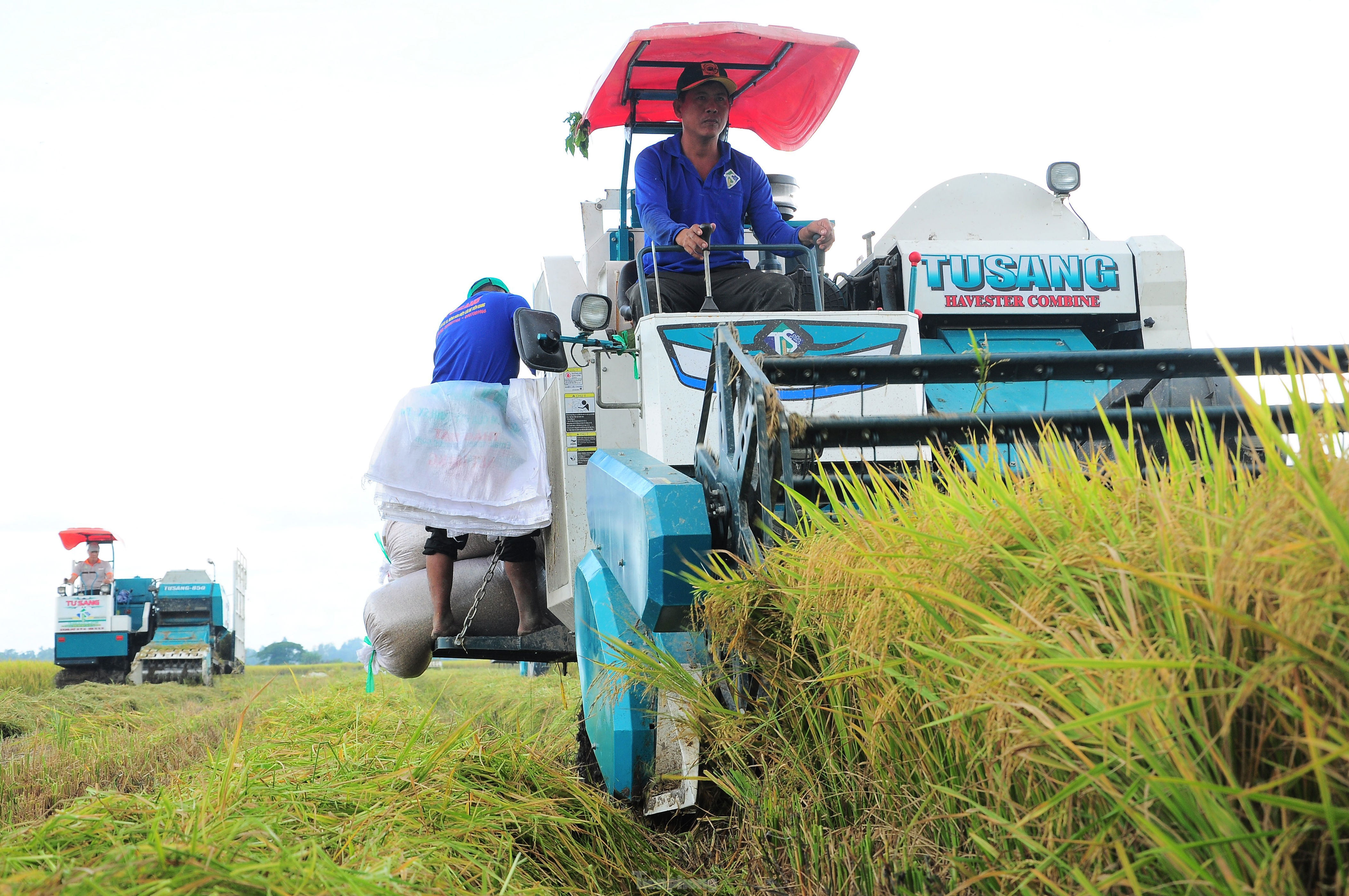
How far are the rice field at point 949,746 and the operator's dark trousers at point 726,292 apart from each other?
1578 millimetres

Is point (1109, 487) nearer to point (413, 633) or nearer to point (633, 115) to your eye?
point (413, 633)

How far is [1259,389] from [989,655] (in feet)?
1.72

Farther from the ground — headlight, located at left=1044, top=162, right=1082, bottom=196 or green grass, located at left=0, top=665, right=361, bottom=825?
headlight, located at left=1044, top=162, right=1082, bottom=196

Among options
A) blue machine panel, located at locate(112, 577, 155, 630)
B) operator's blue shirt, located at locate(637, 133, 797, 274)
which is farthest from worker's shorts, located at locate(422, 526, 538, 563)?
blue machine panel, located at locate(112, 577, 155, 630)

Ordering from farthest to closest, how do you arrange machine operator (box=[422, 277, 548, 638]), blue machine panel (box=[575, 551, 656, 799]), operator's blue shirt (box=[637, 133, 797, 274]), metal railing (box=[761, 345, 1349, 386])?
1. operator's blue shirt (box=[637, 133, 797, 274])
2. machine operator (box=[422, 277, 548, 638])
3. blue machine panel (box=[575, 551, 656, 799])
4. metal railing (box=[761, 345, 1349, 386])

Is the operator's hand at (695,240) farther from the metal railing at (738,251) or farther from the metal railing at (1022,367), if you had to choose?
the metal railing at (1022,367)

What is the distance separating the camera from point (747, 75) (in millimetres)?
5652

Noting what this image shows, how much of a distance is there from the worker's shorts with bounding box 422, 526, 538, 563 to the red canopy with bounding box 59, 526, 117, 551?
15.3 metres

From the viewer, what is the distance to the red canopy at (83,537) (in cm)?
1722

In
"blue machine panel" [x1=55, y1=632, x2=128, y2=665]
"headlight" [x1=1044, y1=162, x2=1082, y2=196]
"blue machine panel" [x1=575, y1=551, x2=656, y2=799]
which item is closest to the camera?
"blue machine panel" [x1=575, y1=551, x2=656, y2=799]

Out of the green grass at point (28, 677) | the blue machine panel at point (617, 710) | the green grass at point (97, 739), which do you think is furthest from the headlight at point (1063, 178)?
the green grass at point (28, 677)

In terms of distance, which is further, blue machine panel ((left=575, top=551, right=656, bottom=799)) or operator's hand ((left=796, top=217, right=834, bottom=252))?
operator's hand ((left=796, top=217, right=834, bottom=252))

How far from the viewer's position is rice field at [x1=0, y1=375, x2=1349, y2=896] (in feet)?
3.56

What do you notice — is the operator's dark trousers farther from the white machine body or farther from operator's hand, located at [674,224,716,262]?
the white machine body
